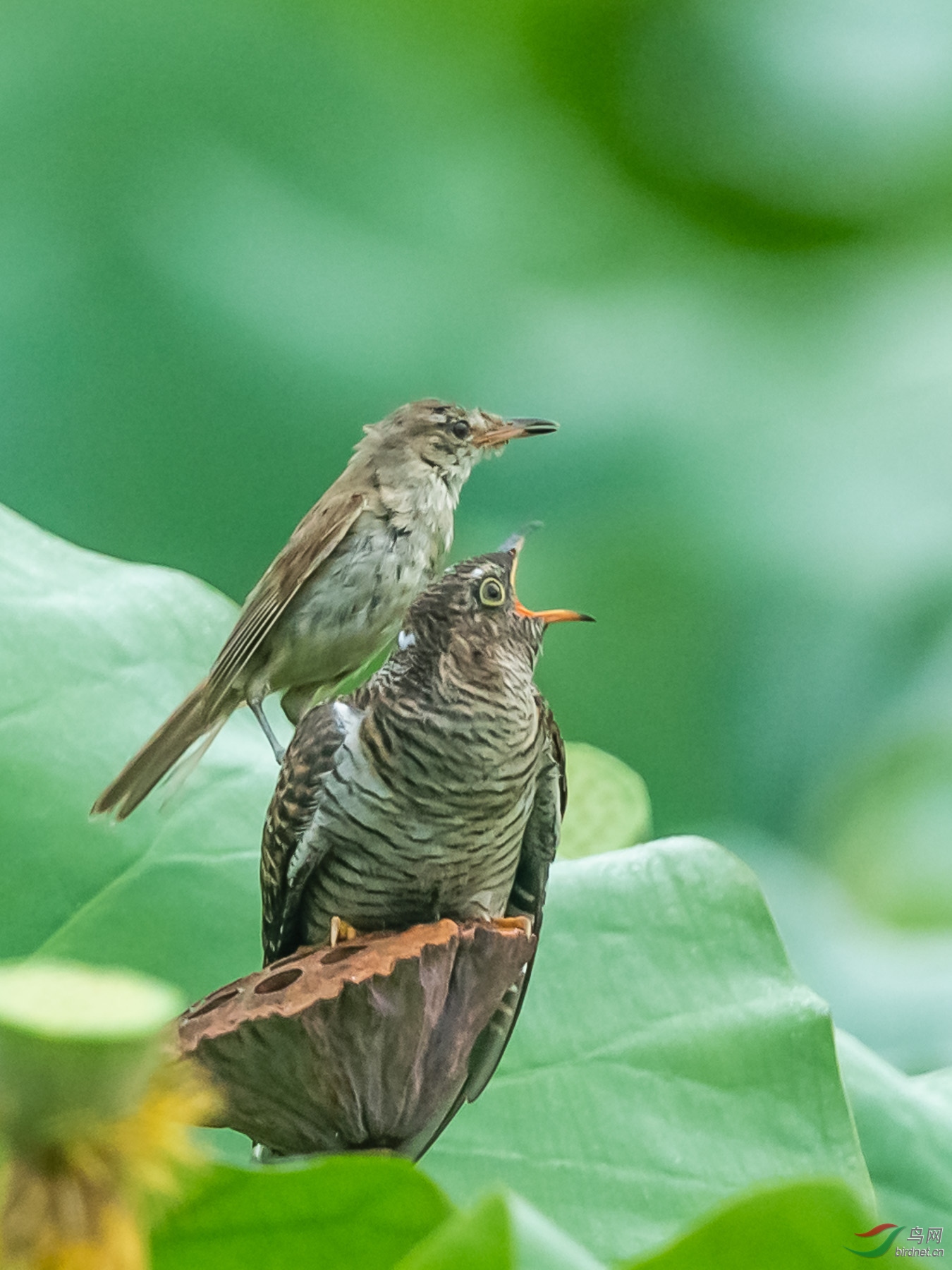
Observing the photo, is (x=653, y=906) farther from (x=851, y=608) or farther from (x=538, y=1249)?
(x=851, y=608)

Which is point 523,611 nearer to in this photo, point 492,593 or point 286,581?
point 492,593

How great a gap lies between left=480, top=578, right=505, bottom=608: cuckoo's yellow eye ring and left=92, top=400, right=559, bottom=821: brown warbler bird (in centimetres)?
10

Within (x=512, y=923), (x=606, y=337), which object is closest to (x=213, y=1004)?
(x=512, y=923)

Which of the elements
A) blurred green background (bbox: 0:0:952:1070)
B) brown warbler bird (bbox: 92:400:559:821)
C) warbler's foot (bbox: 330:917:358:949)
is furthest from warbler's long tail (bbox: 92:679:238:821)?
blurred green background (bbox: 0:0:952:1070)

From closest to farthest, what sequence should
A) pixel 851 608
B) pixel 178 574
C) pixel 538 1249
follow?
1. pixel 538 1249
2. pixel 178 574
3. pixel 851 608

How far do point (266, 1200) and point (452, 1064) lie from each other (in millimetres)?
102

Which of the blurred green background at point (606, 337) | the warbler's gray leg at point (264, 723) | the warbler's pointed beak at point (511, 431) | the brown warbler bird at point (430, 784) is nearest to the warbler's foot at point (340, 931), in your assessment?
the brown warbler bird at point (430, 784)

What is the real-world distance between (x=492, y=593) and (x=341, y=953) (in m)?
0.14

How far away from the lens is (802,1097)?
0.61m

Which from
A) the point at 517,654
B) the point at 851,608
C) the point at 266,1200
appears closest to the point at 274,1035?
the point at 266,1200

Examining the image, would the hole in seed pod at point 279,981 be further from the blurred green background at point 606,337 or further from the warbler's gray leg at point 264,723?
the blurred green background at point 606,337

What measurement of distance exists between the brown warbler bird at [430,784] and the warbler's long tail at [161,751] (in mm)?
70

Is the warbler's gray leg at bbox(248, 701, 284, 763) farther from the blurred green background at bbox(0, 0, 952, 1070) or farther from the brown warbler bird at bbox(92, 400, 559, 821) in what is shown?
the blurred green background at bbox(0, 0, 952, 1070)

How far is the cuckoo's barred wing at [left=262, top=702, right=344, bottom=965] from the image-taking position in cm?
50
